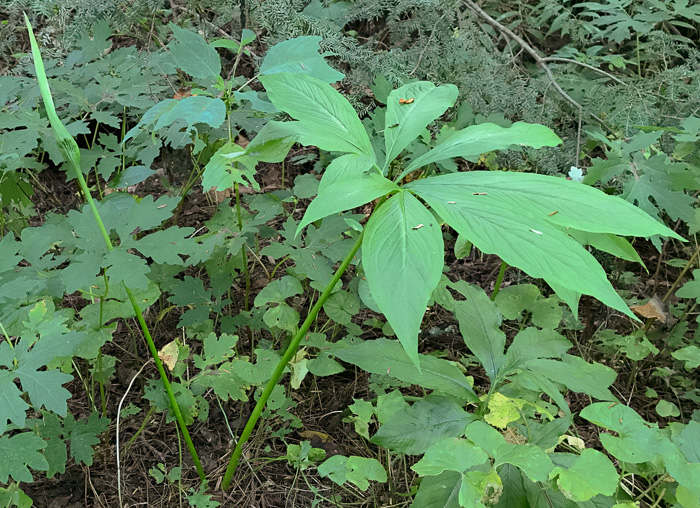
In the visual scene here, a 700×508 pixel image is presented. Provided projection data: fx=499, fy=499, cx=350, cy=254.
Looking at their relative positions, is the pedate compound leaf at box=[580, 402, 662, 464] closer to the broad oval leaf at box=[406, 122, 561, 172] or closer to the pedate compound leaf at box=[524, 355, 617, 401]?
the pedate compound leaf at box=[524, 355, 617, 401]

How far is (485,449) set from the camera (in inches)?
43.4

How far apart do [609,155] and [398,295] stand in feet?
5.08

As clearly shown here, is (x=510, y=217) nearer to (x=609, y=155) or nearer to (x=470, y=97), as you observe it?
(x=609, y=155)

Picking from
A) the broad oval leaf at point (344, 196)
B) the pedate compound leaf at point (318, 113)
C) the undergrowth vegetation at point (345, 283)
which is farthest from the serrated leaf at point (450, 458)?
the pedate compound leaf at point (318, 113)

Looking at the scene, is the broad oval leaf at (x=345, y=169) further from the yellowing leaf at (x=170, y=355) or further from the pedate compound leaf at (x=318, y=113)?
the yellowing leaf at (x=170, y=355)

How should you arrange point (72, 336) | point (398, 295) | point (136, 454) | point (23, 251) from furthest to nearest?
point (136, 454) → point (23, 251) → point (72, 336) → point (398, 295)

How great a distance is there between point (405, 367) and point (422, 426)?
0.16 metres

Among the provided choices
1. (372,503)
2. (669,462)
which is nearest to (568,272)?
(669,462)

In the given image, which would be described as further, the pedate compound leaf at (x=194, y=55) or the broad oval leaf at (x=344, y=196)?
the pedate compound leaf at (x=194, y=55)

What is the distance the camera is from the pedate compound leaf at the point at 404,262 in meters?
0.80

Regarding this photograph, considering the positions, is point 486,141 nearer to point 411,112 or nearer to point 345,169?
point 411,112

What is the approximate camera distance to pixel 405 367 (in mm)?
1380

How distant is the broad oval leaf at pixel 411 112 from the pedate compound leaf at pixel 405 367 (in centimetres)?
56

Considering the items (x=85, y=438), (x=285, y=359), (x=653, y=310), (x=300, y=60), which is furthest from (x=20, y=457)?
(x=653, y=310)
